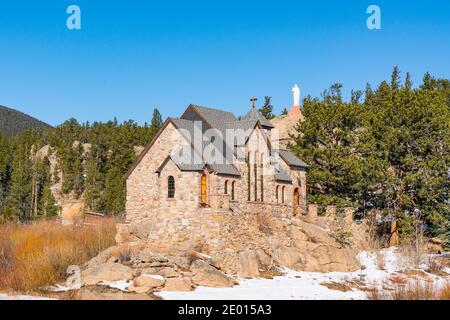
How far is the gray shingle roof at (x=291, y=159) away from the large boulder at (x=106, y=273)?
17277 mm

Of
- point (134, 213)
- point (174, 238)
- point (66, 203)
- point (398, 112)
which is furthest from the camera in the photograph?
point (66, 203)

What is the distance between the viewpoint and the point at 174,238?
29844mm

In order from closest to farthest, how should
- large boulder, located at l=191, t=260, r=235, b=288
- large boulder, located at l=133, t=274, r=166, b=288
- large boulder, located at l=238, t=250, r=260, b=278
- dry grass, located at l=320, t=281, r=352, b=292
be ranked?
large boulder, located at l=133, t=274, r=166, b=288 → large boulder, located at l=191, t=260, r=235, b=288 → dry grass, located at l=320, t=281, r=352, b=292 → large boulder, located at l=238, t=250, r=260, b=278

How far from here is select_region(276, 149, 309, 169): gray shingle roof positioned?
1526 inches

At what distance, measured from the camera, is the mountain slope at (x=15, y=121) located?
158700mm

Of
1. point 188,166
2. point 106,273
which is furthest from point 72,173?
point 106,273

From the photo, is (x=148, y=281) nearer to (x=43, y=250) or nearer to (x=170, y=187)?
(x=43, y=250)

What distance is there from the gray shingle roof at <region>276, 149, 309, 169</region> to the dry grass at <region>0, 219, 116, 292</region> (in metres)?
13.2

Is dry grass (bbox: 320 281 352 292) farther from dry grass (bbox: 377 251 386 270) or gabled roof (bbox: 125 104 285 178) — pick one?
gabled roof (bbox: 125 104 285 178)

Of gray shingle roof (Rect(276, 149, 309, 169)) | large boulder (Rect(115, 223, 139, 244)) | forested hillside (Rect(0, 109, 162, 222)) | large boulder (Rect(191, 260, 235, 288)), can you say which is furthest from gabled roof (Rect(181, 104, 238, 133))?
forested hillside (Rect(0, 109, 162, 222))

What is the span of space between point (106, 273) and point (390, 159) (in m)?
24.7
